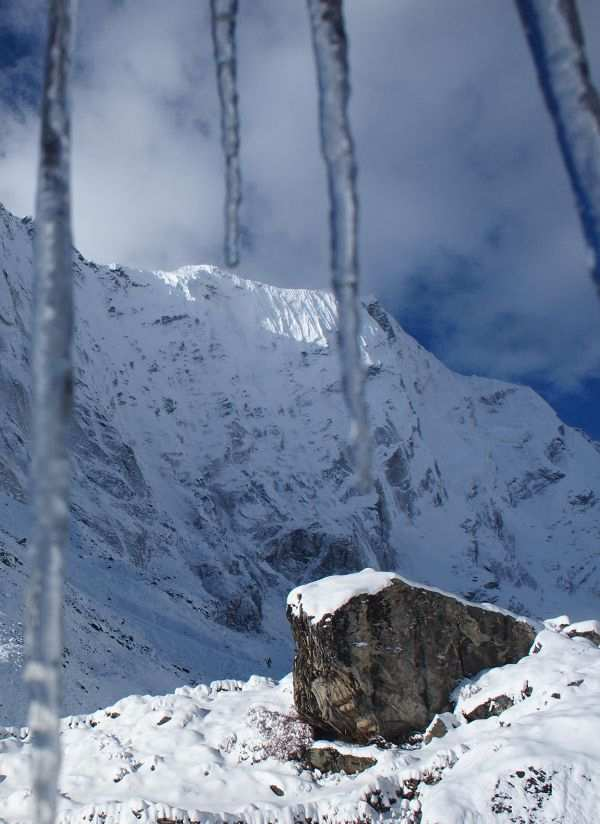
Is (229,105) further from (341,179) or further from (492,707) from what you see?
(492,707)

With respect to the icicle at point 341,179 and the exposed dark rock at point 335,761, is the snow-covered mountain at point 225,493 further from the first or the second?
the icicle at point 341,179

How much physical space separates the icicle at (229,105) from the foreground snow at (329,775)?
40.3ft

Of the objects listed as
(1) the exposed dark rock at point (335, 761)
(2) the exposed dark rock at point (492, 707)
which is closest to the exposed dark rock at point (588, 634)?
(2) the exposed dark rock at point (492, 707)

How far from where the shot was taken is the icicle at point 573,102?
Result: 166 centimetres

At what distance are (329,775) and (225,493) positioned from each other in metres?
111

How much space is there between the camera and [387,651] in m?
19.1

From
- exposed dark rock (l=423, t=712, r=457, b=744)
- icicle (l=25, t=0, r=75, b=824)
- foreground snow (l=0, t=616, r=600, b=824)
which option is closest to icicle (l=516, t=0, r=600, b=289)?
icicle (l=25, t=0, r=75, b=824)

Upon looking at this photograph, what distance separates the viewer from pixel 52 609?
1819 millimetres

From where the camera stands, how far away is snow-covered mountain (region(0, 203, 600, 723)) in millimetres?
55812

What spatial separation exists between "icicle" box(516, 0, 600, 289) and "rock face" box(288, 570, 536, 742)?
18568mm

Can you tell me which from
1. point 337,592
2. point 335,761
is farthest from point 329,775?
point 337,592

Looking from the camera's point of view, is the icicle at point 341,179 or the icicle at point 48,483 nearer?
the icicle at point 48,483

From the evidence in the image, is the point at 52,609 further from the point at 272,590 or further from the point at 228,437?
the point at 228,437

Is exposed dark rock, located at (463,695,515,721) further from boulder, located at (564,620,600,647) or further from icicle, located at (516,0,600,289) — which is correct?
icicle, located at (516,0,600,289)
